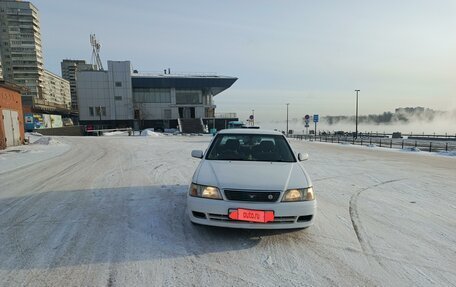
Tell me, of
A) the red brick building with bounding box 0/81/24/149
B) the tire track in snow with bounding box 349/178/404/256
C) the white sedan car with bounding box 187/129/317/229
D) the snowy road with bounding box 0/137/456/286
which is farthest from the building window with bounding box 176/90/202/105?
the white sedan car with bounding box 187/129/317/229

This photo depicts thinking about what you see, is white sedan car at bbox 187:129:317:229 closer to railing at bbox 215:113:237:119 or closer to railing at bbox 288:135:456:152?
railing at bbox 288:135:456:152

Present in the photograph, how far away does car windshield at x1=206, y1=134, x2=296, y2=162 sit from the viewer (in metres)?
4.71

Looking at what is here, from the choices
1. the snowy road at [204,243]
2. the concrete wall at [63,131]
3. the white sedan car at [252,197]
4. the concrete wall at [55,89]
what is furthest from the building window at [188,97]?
the concrete wall at [55,89]

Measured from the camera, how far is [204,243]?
3.61 meters

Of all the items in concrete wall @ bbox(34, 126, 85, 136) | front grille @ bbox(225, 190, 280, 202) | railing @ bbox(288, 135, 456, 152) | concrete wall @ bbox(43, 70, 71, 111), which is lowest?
railing @ bbox(288, 135, 456, 152)

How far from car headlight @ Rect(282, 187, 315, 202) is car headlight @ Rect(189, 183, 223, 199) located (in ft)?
2.96

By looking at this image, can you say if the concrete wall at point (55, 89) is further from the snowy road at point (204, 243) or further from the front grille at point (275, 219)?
the front grille at point (275, 219)

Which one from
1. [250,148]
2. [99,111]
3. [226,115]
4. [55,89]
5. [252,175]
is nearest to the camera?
[252,175]

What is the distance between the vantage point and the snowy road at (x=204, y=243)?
2.88 meters

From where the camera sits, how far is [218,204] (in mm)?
3457

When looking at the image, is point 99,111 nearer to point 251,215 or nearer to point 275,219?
point 251,215

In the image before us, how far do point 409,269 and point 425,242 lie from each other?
Result: 993 mm

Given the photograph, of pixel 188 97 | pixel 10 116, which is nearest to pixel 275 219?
pixel 10 116

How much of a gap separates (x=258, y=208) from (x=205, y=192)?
76cm
